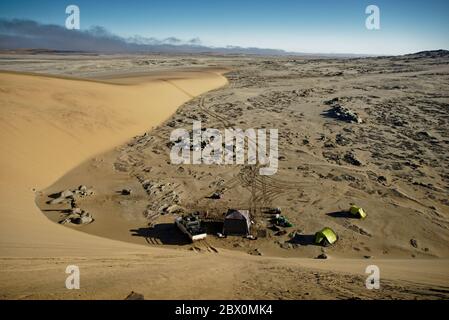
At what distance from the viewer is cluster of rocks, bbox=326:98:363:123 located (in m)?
28.4

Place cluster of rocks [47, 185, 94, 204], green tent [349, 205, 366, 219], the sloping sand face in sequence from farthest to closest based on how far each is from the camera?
1. cluster of rocks [47, 185, 94, 204]
2. green tent [349, 205, 366, 219]
3. the sloping sand face

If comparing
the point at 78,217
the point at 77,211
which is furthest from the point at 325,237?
the point at 77,211

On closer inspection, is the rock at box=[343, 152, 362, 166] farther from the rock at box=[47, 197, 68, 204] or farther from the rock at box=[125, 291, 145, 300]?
the rock at box=[125, 291, 145, 300]

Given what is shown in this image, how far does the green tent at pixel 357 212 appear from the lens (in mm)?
15258

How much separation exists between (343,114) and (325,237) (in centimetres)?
1816

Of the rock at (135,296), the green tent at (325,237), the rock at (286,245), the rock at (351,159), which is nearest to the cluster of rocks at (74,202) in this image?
the rock at (135,296)

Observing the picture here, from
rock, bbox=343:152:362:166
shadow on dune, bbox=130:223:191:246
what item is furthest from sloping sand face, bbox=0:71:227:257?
rock, bbox=343:152:362:166

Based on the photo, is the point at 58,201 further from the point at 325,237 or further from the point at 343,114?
the point at 343,114

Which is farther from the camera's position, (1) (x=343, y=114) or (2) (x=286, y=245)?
(1) (x=343, y=114)

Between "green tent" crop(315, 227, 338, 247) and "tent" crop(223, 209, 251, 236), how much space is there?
8.77 feet

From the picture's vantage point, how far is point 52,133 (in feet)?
73.4

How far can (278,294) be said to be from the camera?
27.8 feet

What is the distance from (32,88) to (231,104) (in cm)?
1721
